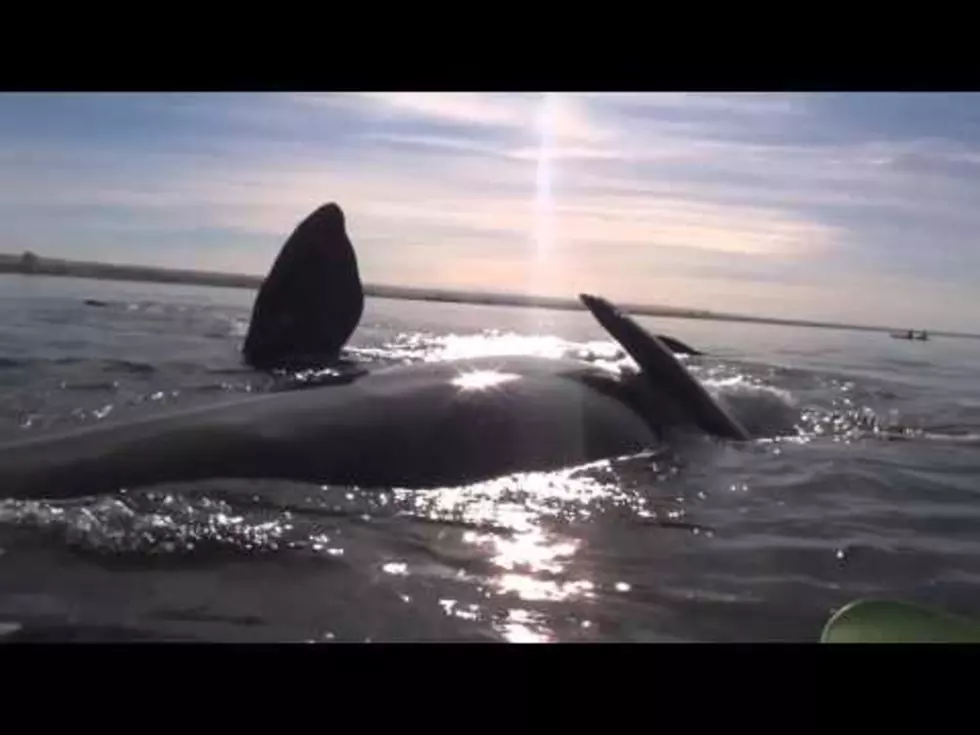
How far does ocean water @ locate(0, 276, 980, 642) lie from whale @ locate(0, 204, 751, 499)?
0.25 ft

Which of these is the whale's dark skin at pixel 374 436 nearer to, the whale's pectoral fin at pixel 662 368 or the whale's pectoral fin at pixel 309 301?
the whale's pectoral fin at pixel 662 368

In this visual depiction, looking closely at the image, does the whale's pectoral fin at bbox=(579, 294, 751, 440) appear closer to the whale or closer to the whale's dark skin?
the whale

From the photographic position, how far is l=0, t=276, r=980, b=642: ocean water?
253cm

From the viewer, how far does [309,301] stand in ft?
13.6

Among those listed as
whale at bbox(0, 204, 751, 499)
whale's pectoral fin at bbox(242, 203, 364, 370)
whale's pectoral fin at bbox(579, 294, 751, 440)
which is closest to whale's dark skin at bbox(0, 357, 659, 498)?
whale at bbox(0, 204, 751, 499)

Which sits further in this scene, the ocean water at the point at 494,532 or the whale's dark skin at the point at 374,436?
the whale's dark skin at the point at 374,436

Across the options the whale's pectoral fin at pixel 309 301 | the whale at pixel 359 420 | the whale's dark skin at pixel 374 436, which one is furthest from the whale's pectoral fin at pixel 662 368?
the whale's pectoral fin at pixel 309 301

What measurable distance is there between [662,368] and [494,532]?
1.08 m

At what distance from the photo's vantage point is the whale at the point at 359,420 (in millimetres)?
3012

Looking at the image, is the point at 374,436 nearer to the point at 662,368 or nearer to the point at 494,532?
the point at 494,532

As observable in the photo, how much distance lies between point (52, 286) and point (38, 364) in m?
0.32

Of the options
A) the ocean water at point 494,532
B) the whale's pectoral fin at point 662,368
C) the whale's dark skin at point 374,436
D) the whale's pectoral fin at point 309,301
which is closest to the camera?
the ocean water at point 494,532

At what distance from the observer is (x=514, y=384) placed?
3.70 m
